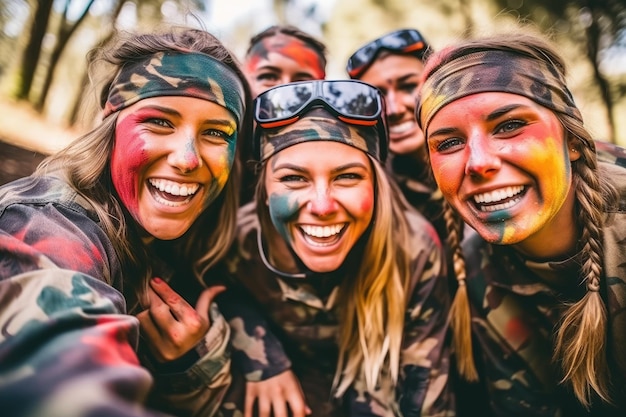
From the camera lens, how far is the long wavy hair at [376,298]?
290cm

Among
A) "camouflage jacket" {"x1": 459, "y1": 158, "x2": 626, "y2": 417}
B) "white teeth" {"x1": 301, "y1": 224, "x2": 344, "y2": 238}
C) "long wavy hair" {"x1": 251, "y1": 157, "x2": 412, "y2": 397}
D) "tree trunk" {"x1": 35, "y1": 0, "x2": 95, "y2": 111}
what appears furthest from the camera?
"tree trunk" {"x1": 35, "y1": 0, "x2": 95, "y2": 111}

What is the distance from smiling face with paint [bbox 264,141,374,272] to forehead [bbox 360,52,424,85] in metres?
1.29

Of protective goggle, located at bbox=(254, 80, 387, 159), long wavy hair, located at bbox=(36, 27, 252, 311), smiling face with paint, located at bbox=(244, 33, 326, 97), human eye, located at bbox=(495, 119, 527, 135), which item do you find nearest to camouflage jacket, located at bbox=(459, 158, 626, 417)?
human eye, located at bbox=(495, 119, 527, 135)

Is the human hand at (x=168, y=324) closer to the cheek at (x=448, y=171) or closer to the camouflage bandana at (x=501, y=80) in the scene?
the cheek at (x=448, y=171)

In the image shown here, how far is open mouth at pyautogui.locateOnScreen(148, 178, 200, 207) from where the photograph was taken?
7.81 ft

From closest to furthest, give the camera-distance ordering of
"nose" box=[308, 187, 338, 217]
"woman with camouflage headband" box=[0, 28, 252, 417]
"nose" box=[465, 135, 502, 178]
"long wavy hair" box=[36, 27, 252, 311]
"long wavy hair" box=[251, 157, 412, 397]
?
"woman with camouflage headband" box=[0, 28, 252, 417] < "nose" box=[465, 135, 502, 178] < "long wavy hair" box=[36, 27, 252, 311] < "nose" box=[308, 187, 338, 217] < "long wavy hair" box=[251, 157, 412, 397]

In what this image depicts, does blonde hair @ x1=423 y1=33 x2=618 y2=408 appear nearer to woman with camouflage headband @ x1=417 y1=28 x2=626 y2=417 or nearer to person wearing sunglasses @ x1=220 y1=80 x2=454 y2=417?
woman with camouflage headband @ x1=417 y1=28 x2=626 y2=417

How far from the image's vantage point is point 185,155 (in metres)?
2.31

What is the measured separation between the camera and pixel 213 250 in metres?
2.92

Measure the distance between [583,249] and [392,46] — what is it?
7.32 feet

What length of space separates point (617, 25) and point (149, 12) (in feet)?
28.5

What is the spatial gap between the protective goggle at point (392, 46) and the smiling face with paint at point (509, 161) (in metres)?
1.62

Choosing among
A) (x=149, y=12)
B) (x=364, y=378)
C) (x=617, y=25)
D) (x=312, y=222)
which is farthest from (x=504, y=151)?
(x=149, y=12)

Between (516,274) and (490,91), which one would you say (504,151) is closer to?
(490,91)
